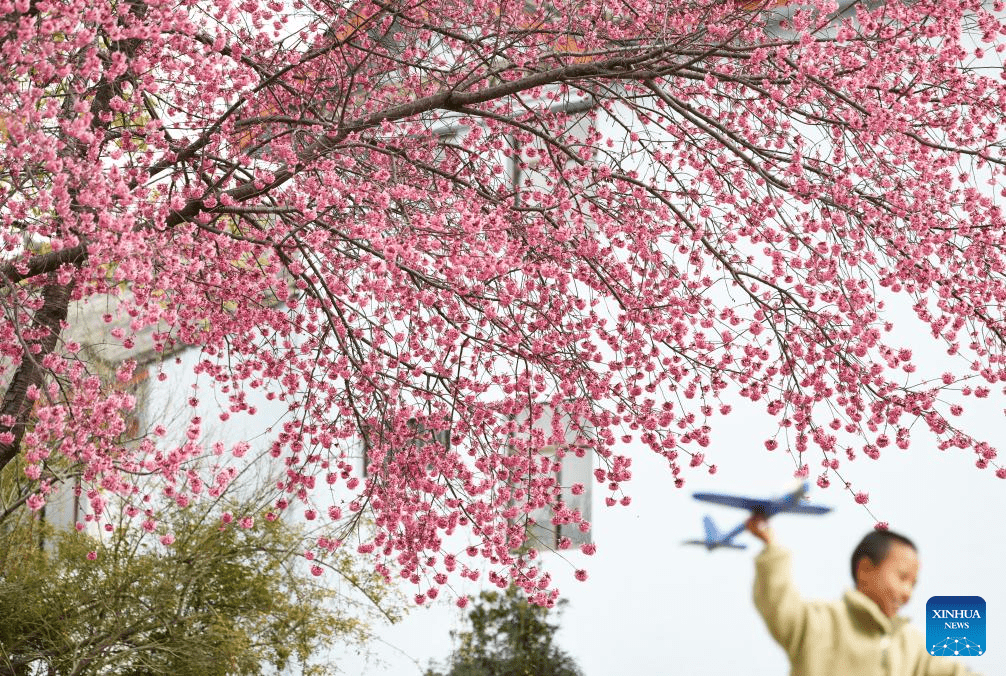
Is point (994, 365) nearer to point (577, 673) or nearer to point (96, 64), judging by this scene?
point (96, 64)

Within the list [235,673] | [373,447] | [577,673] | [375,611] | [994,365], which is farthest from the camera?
[375,611]

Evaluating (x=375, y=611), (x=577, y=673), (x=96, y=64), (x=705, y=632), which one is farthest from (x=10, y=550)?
(x=96, y=64)

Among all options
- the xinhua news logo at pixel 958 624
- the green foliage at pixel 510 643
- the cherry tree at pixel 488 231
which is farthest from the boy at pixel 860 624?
the green foliage at pixel 510 643

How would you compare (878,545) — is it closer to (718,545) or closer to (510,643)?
(718,545)

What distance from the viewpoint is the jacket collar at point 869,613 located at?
296 cm

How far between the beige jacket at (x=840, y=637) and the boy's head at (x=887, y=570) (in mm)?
34

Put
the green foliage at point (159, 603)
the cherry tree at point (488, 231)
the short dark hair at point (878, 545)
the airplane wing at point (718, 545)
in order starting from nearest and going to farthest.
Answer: the cherry tree at point (488, 231)
the short dark hair at point (878, 545)
the green foliage at point (159, 603)
the airplane wing at point (718, 545)

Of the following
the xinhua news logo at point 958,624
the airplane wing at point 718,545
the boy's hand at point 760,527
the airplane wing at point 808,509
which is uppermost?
the airplane wing at point 808,509

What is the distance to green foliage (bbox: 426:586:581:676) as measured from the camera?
23.7 feet

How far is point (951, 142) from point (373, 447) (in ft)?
7.19

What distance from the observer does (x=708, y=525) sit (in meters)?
6.80

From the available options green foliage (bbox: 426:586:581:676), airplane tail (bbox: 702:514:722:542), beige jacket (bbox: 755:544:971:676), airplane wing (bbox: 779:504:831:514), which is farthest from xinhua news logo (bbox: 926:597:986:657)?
beige jacket (bbox: 755:544:971:676)

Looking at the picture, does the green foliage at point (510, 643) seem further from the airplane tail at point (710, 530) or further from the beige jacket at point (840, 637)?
the beige jacket at point (840, 637)

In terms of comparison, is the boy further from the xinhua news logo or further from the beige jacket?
the xinhua news logo
